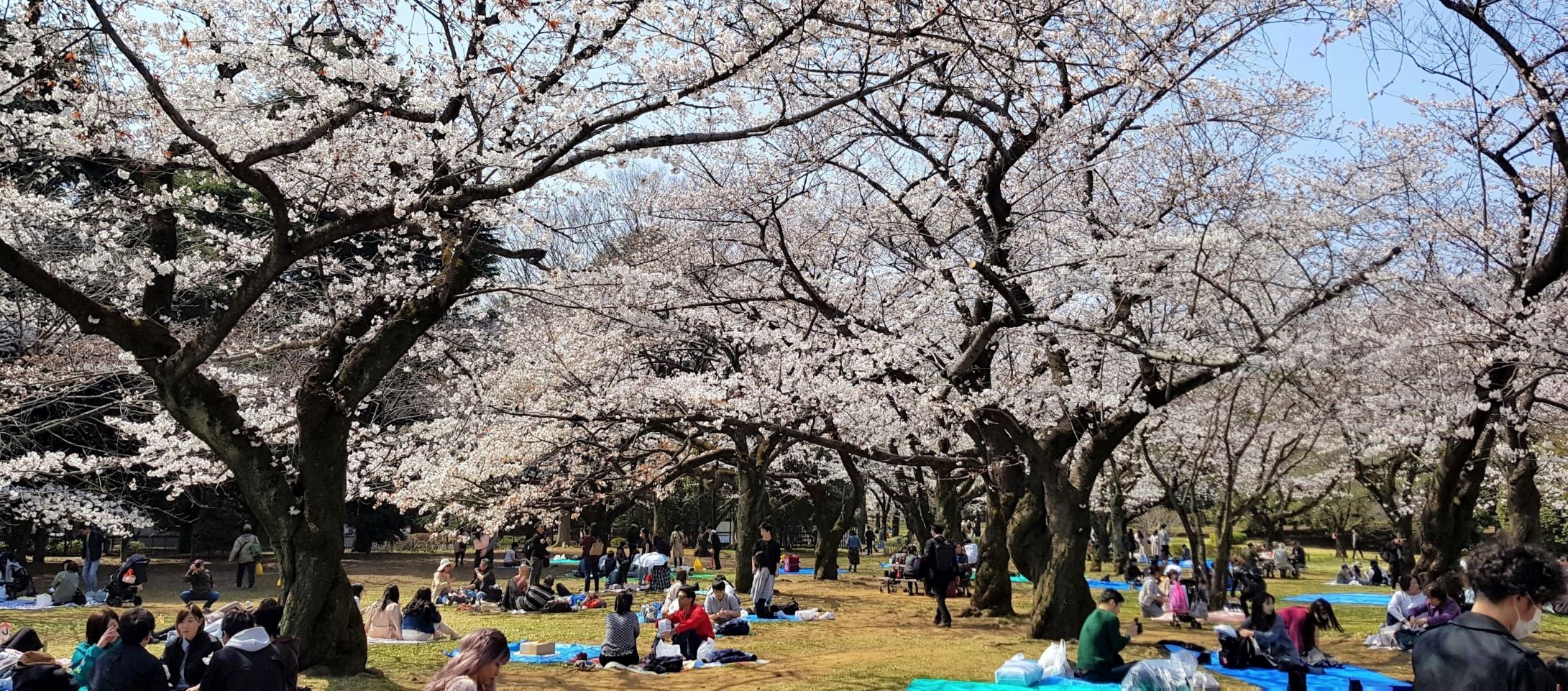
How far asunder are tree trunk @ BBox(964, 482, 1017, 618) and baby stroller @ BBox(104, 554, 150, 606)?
38.3ft

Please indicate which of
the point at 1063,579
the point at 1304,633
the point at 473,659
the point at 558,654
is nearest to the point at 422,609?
the point at 558,654

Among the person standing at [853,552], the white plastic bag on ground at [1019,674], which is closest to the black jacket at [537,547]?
the white plastic bag on ground at [1019,674]

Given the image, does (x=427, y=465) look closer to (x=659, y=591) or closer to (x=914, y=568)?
(x=659, y=591)

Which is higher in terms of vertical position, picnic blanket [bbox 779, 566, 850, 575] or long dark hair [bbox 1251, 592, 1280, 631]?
long dark hair [bbox 1251, 592, 1280, 631]

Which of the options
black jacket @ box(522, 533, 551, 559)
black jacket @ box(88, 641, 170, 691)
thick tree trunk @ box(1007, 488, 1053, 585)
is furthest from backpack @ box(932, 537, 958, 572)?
black jacket @ box(88, 641, 170, 691)

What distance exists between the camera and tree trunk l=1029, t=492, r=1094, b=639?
1113 centimetres

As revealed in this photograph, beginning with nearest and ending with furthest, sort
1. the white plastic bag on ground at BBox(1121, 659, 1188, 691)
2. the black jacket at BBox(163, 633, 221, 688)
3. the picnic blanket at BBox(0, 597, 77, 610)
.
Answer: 1. the black jacket at BBox(163, 633, 221, 688)
2. the white plastic bag on ground at BBox(1121, 659, 1188, 691)
3. the picnic blanket at BBox(0, 597, 77, 610)

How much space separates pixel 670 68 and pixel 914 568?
13.8 m

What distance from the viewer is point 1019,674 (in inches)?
341

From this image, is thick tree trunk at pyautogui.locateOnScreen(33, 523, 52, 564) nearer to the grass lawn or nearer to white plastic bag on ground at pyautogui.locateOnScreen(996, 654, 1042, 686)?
the grass lawn

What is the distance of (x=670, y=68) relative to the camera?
250 inches

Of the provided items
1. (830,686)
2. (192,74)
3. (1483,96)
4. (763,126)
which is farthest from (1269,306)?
(192,74)

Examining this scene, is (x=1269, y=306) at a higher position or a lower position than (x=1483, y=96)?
lower

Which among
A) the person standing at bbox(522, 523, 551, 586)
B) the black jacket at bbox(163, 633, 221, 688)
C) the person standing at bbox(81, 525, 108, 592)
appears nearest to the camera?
the black jacket at bbox(163, 633, 221, 688)
